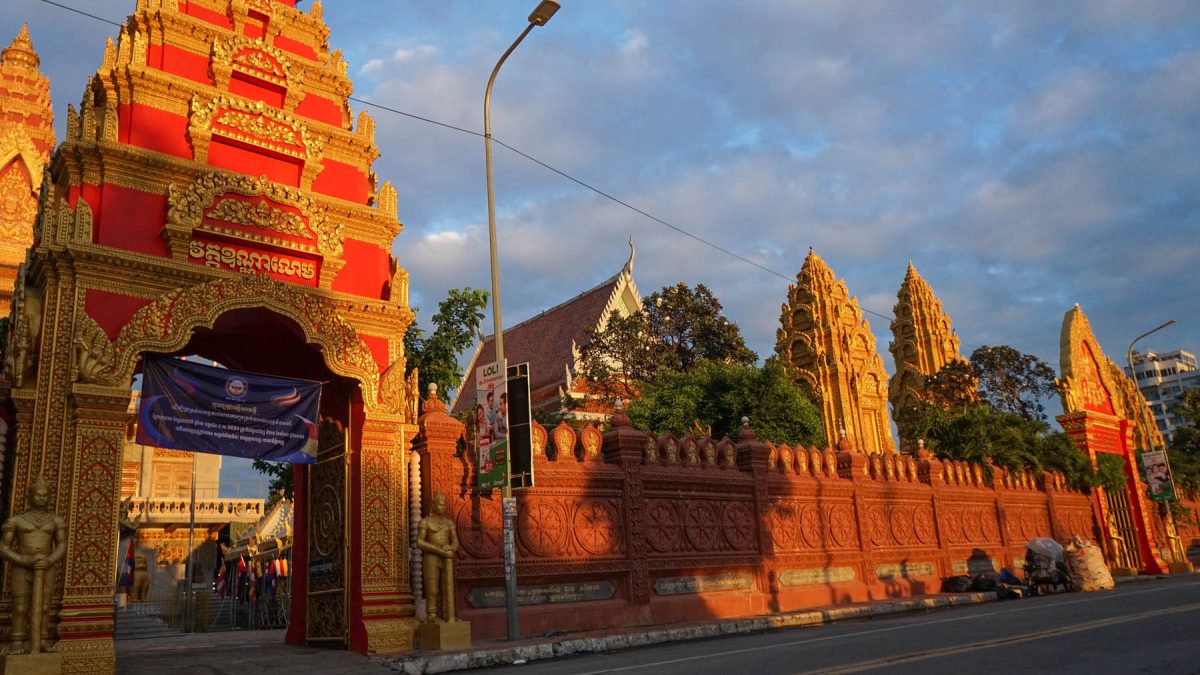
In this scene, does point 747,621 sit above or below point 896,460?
below

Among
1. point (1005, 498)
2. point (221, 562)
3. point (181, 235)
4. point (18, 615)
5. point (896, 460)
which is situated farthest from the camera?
point (221, 562)

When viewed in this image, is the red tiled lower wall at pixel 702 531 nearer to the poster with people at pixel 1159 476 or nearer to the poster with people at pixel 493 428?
the poster with people at pixel 493 428

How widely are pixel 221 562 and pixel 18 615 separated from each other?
105 ft

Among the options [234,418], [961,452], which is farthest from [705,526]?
[961,452]

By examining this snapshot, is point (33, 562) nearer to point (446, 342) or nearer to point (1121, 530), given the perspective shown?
point (446, 342)

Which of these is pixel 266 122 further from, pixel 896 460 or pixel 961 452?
pixel 961 452

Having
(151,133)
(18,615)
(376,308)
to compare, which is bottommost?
(18,615)

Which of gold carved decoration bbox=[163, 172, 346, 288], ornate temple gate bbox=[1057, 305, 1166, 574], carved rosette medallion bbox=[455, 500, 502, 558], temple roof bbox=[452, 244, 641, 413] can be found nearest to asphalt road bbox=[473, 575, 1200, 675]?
carved rosette medallion bbox=[455, 500, 502, 558]

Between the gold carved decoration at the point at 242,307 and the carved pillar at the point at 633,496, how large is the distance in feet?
14.5

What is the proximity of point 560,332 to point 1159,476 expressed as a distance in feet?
89.8

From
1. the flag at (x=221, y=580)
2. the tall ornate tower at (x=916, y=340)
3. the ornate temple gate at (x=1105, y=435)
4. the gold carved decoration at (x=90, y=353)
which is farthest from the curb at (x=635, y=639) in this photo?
the tall ornate tower at (x=916, y=340)

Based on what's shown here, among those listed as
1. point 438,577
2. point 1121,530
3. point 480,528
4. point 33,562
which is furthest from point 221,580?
point 1121,530

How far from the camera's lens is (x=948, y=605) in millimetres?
17922

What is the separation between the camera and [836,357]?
162ft
